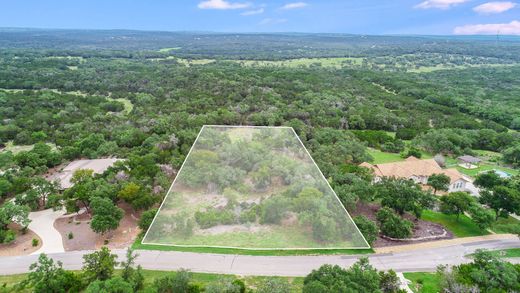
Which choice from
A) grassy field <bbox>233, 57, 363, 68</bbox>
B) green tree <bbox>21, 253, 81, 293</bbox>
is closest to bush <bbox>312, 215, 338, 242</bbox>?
green tree <bbox>21, 253, 81, 293</bbox>

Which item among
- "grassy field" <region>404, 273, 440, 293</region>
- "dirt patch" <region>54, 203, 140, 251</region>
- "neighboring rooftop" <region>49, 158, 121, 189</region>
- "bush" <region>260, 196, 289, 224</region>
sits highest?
"bush" <region>260, 196, 289, 224</region>

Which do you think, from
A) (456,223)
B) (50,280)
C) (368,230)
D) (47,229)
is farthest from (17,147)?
(456,223)

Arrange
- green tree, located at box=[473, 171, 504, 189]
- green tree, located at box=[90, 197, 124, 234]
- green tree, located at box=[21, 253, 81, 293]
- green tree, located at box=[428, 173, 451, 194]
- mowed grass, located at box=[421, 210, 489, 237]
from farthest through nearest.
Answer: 1. green tree, located at box=[473, 171, 504, 189]
2. green tree, located at box=[428, 173, 451, 194]
3. mowed grass, located at box=[421, 210, 489, 237]
4. green tree, located at box=[90, 197, 124, 234]
5. green tree, located at box=[21, 253, 81, 293]

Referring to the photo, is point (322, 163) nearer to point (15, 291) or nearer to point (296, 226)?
point (296, 226)

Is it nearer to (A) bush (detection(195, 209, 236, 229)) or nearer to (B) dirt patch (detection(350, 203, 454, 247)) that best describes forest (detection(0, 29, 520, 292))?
(A) bush (detection(195, 209, 236, 229))

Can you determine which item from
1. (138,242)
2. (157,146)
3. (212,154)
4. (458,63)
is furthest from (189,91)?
(458,63)

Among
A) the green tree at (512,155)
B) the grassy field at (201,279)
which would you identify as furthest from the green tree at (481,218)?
the green tree at (512,155)

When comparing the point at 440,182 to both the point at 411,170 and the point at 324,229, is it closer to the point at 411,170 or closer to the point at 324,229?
the point at 411,170
